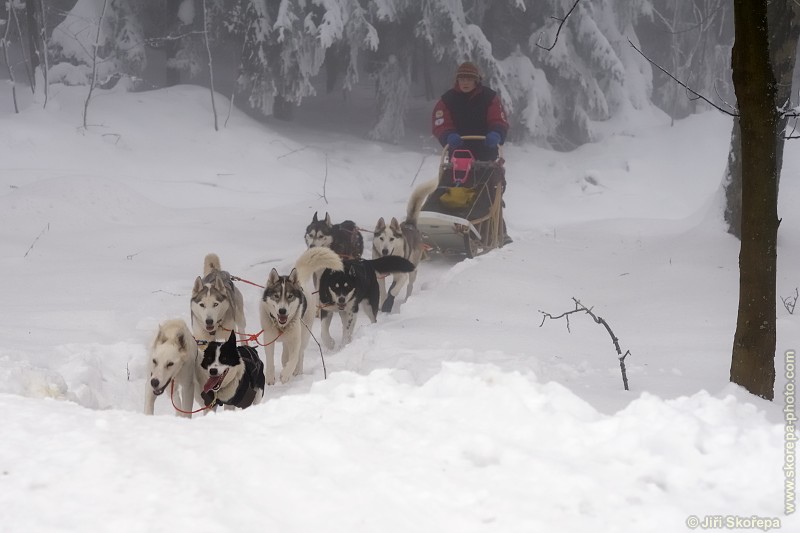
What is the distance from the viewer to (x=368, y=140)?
717 inches

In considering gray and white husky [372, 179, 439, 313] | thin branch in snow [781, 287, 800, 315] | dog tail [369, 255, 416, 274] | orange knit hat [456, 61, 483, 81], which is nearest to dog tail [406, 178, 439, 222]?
gray and white husky [372, 179, 439, 313]

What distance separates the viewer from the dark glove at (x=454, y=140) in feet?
31.3

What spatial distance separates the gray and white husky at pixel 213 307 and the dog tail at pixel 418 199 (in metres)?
3.19

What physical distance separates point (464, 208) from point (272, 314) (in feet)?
13.8

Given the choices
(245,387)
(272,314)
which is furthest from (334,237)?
(245,387)

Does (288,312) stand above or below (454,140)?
below

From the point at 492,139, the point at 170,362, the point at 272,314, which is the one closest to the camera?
the point at 170,362

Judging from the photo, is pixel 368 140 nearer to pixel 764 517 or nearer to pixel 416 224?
pixel 416 224

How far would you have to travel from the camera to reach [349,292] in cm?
633

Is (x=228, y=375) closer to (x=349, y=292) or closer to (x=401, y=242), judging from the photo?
(x=349, y=292)

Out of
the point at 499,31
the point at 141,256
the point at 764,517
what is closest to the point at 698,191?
the point at 499,31

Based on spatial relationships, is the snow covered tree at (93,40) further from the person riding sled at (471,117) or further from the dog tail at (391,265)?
the dog tail at (391,265)

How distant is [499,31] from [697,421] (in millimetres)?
16853

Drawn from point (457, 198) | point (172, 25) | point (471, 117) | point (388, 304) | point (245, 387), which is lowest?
point (388, 304)
